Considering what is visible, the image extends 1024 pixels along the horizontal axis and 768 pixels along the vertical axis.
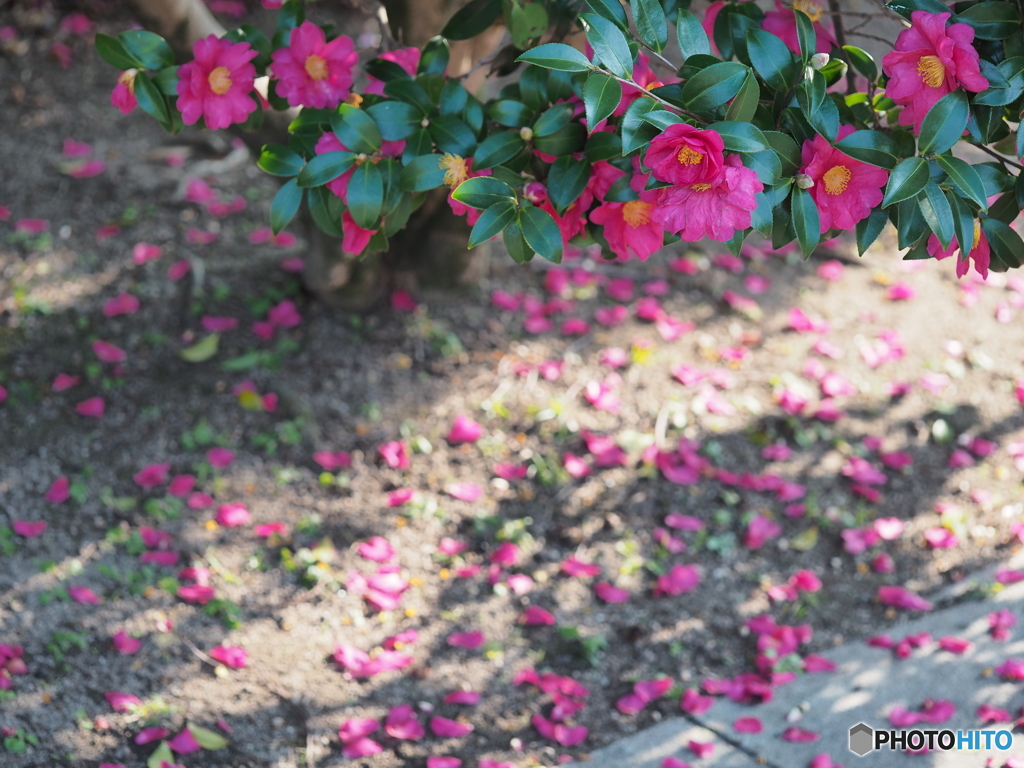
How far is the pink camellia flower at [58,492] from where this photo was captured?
2.19 metres

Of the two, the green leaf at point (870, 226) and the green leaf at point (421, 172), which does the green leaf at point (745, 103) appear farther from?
the green leaf at point (421, 172)

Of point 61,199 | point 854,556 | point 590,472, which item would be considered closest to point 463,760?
point 590,472

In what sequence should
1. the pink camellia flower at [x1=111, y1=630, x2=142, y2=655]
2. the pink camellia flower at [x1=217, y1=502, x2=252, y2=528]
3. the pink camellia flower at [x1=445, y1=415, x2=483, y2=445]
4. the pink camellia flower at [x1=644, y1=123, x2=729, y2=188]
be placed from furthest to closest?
1. the pink camellia flower at [x1=445, y1=415, x2=483, y2=445]
2. the pink camellia flower at [x1=217, y1=502, x2=252, y2=528]
3. the pink camellia flower at [x1=111, y1=630, x2=142, y2=655]
4. the pink camellia flower at [x1=644, y1=123, x2=729, y2=188]

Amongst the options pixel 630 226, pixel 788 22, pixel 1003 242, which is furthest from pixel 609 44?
pixel 1003 242

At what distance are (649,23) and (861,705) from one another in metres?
1.54

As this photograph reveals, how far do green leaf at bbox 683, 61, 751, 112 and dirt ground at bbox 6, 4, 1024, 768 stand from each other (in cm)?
134

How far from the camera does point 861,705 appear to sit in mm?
1952

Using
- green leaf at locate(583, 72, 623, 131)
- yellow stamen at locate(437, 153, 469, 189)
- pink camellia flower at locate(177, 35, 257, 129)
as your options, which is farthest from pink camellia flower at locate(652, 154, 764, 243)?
pink camellia flower at locate(177, 35, 257, 129)

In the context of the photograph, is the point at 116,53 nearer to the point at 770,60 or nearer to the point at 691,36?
the point at 691,36

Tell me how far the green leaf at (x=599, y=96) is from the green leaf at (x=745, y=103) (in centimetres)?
15

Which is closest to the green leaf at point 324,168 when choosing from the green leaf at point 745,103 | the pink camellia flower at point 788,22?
the green leaf at point 745,103

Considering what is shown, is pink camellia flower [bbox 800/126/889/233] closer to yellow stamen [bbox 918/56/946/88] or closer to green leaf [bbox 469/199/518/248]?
yellow stamen [bbox 918/56/946/88]

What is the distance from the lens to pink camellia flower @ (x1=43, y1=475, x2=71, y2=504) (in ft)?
7.20

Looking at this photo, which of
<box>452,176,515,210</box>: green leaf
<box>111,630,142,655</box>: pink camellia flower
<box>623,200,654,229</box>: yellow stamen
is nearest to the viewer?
<box>452,176,515,210</box>: green leaf
